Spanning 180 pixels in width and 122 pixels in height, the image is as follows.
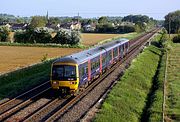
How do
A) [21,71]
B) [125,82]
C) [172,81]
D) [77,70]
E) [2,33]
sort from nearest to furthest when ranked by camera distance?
[77,70] → [125,82] → [172,81] → [21,71] → [2,33]

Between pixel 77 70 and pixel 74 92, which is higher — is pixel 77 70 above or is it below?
above

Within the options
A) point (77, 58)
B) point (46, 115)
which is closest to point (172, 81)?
point (77, 58)

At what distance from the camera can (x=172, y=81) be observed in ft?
104

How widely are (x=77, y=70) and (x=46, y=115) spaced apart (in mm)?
4405

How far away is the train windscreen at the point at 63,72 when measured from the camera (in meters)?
21.9

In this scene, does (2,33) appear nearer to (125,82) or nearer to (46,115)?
(125,82)

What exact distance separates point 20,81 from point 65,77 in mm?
7606

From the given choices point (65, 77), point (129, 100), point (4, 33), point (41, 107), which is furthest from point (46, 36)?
point (41, 107)

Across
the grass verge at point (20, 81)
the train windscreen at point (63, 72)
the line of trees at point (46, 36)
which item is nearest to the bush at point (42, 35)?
the line of trees at point (46, 36)

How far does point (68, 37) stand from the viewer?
79188mm

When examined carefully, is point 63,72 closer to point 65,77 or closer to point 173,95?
point 65,77

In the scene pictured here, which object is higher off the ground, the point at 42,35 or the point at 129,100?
the point at 42,35

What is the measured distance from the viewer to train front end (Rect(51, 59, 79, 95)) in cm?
2180

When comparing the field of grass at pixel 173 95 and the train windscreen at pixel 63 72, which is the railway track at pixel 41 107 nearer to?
the train windscreen at pixel 63 72
